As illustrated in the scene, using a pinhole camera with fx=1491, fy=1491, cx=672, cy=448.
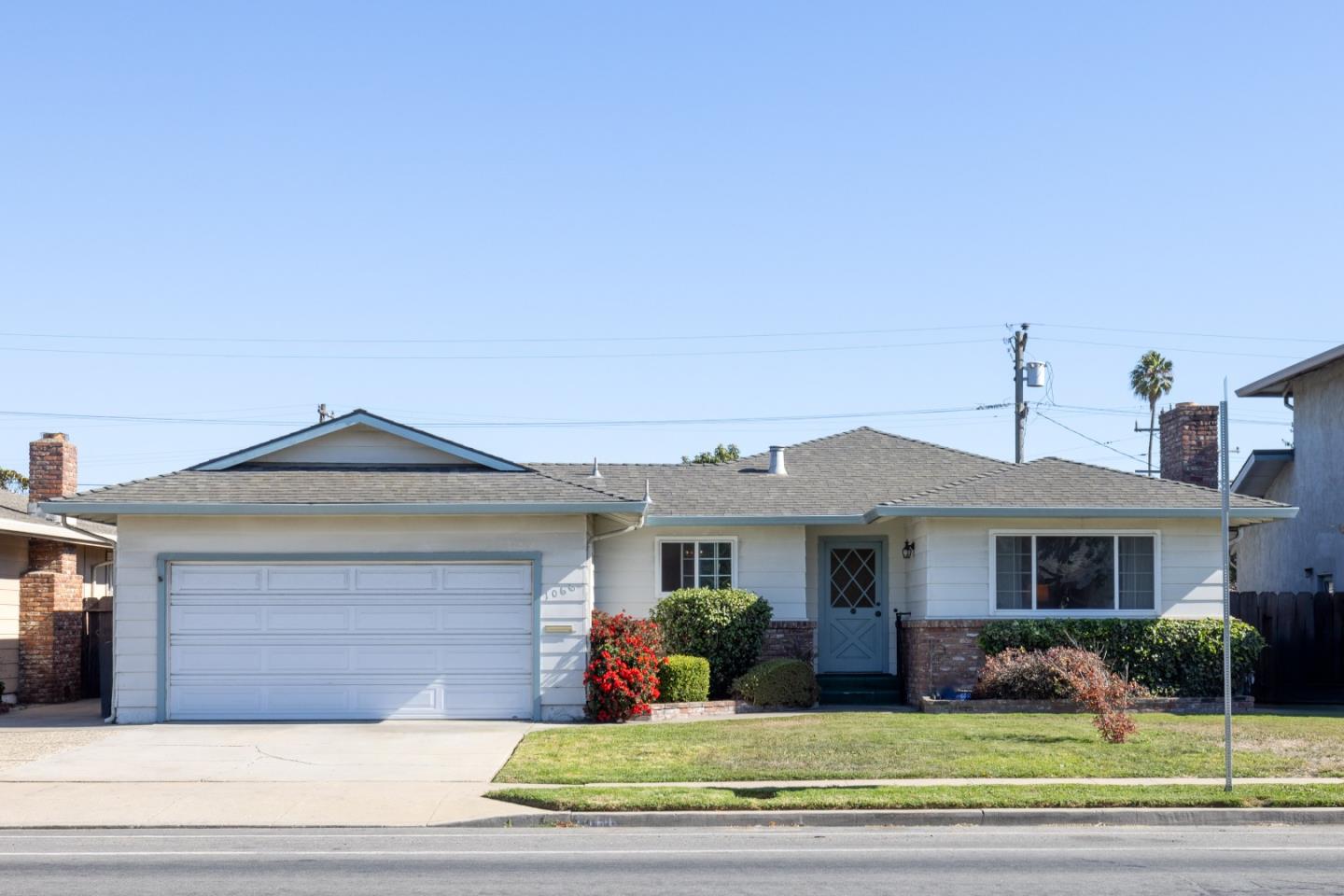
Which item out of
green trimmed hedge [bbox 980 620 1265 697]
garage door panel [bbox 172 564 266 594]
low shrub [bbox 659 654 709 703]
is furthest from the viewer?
green trimmed hedge [bbox 980 620 1265 697]

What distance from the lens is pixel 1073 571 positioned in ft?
73.5

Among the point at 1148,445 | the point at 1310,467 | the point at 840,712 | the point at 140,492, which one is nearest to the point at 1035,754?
Result: the point at 840,712

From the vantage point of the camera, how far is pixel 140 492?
20453 mm

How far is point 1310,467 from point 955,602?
953cm

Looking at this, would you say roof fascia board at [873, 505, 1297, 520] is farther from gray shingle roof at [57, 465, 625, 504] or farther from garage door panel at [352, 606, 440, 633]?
garage door panel at [352, 606, 440, 633]

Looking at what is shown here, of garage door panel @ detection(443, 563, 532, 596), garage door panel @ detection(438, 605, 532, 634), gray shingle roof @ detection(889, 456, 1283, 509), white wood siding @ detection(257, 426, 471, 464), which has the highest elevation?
white wood siding @ detection(257, 426, 471, 464)

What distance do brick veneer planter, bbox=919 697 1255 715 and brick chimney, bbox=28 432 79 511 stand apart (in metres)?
15.8

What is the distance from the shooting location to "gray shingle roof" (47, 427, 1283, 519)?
20531 mm

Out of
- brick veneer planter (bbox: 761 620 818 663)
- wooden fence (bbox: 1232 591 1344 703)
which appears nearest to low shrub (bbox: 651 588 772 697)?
brick veneer planter (bbox: 761 620 818 663)

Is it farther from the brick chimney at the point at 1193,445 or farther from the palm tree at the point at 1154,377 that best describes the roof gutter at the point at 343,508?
the palm tree at the point at 1154,377

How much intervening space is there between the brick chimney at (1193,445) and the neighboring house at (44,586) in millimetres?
18906

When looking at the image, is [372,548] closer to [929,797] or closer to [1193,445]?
[929,797]

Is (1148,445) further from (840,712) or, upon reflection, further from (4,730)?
(4,730)

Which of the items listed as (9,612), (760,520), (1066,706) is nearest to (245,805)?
(760,520)
